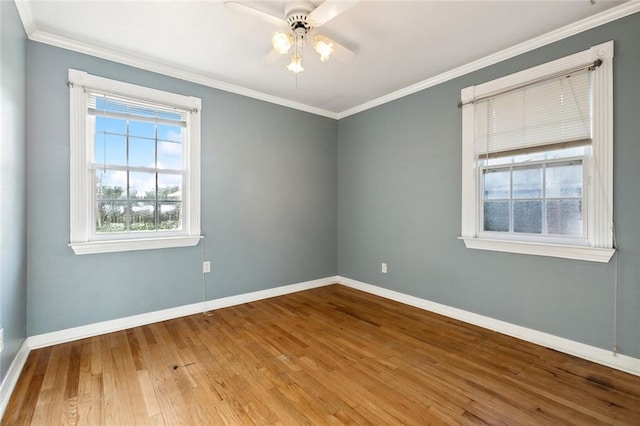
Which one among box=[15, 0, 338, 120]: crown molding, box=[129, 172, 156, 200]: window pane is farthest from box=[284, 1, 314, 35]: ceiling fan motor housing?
box=[129, 172, 156, 200]: window pane

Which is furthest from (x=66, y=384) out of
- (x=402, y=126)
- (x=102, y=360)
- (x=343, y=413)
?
(x=402, y=126)

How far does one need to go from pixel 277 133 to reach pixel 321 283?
2.24 metres

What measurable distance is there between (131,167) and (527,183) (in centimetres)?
375

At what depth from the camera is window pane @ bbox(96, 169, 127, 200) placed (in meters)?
2.73

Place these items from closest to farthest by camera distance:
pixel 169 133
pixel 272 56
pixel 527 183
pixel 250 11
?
pixel 250 11 < pixel 272 56 < pixel 527 183 < pixel 169 133

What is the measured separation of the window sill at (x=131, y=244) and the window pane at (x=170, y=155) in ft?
2.53

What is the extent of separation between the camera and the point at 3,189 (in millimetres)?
1759

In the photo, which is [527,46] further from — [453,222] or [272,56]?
[272,56]

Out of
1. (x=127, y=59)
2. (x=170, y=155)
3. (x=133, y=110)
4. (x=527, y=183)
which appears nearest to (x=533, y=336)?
(x=527, y=183)

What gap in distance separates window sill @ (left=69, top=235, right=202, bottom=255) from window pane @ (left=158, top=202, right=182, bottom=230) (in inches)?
7.6

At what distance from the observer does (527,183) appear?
8.71ft

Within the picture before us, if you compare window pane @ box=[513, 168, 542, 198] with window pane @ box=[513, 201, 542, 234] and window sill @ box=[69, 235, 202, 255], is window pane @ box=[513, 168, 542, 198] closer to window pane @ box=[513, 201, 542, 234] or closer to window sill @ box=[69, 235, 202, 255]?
window pane @ box=[513, 201, 542, 234]

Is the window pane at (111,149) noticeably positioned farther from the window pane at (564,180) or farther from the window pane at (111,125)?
the window pane at (564,180)

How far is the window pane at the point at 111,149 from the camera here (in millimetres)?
2725
